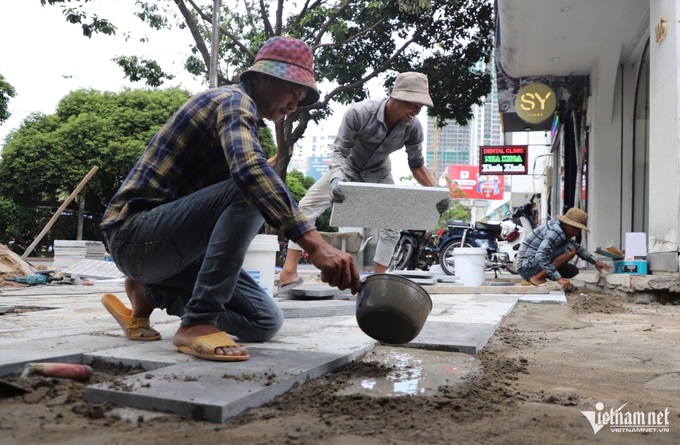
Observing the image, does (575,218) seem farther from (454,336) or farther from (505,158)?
(505,158)

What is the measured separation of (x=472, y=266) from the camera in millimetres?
7426

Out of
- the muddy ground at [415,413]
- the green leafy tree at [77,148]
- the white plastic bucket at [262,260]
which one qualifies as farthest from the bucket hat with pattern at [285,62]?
the green leafy tree at [77,148]

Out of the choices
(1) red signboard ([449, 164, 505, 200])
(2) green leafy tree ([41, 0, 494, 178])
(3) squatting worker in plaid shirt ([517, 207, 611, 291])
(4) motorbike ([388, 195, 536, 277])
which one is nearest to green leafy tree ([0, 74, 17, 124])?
(2) green leafy tree ([41, 0, 494, 178])

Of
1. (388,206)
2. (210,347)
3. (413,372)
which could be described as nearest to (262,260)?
(388,206)

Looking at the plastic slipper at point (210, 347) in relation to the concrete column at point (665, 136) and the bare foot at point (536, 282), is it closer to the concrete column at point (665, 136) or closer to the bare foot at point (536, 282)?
the concrete column at point (665, 136)

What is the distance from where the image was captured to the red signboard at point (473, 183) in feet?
190

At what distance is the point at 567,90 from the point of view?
1263 cm

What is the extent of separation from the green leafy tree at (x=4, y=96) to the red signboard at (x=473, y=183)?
4196cm

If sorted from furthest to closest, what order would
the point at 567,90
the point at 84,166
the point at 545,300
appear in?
1. the point at 84,166
2. the point at 567,90
3. the point at 545,300

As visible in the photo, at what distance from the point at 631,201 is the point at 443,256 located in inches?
141

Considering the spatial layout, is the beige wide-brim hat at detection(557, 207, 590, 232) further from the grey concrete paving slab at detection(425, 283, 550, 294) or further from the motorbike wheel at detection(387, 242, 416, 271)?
the motorbike wheel at detection(387, 242, 416, 271)

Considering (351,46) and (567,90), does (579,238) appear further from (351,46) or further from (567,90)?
(351,46)

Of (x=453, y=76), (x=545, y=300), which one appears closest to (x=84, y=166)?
(x=453, y=76)

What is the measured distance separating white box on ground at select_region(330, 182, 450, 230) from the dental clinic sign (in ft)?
45.2
